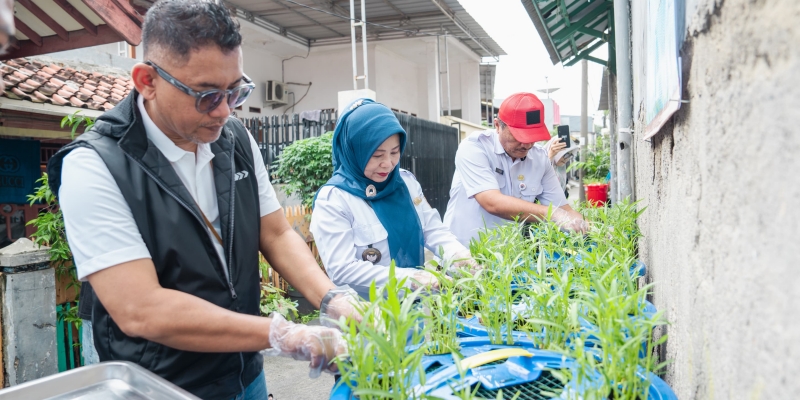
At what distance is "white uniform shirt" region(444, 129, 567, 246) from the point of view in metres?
3.30

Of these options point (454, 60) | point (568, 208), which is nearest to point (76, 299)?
point (568, 208)

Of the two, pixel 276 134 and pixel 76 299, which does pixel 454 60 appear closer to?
pixel 276 134

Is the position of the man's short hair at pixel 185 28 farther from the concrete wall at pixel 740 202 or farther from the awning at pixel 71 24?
the awning at pixel 71 24

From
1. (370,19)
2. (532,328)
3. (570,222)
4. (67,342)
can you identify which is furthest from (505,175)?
(370,19)

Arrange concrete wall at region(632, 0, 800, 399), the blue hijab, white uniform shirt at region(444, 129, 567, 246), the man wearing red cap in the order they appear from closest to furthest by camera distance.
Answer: concrete wall at region(632, 0, 800, 399) < the blue hijab < the man wearing red cap < white uniform shirt at region(444, 129, 567, 246)

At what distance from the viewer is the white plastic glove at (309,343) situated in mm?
1443

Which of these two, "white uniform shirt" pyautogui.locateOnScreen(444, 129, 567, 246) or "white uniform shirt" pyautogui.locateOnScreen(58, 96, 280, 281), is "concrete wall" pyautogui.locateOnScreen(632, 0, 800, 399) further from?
"white uniform shirt" pyautogui.locateOnScreen(444, 129, 567, 246)

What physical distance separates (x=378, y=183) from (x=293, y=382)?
2.83 m

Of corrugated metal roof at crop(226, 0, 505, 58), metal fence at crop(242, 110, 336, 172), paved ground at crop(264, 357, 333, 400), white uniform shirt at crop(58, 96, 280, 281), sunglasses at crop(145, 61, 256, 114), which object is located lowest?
paved ground at crop(264, 357, 333, 400)

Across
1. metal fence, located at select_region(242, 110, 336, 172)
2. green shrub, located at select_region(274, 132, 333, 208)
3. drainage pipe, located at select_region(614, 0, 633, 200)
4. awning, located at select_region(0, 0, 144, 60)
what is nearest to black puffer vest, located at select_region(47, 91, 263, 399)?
drainage pipe, located at select_region(614, 0, 633, 200)

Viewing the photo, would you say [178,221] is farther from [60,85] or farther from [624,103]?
[60,85]

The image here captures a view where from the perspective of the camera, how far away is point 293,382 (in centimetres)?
464

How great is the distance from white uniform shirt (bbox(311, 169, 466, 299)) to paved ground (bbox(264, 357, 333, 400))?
2289 millimetres

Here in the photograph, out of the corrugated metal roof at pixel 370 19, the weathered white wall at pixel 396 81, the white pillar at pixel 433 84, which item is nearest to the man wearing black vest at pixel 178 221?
the corrugated metal roof at pixel 370 19
